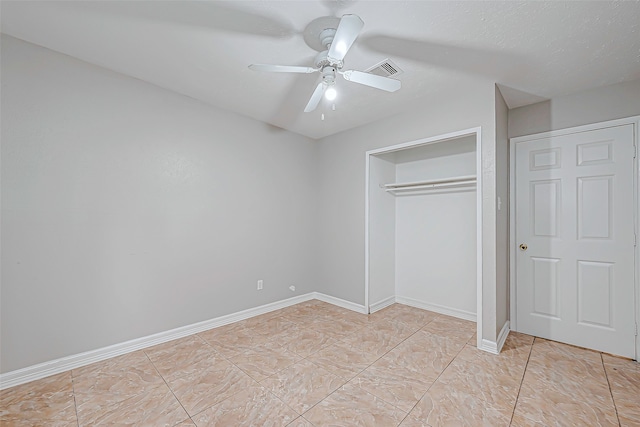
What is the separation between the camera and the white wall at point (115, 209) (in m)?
2.07

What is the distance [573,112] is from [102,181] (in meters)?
4.63

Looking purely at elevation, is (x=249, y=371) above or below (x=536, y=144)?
below

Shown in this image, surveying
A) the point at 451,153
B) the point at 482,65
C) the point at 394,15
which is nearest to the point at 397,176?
the point at 451,153

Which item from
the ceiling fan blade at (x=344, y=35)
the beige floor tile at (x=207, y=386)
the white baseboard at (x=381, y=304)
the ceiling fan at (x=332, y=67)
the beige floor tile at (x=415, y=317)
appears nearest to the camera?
the ceiling fan blade at (x=344, y=35)

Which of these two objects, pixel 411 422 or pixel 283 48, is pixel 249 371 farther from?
pixel 283 48

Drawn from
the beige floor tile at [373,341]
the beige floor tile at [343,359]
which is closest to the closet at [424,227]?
the beige floor tile at [373,341]

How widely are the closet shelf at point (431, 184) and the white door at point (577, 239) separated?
551mm

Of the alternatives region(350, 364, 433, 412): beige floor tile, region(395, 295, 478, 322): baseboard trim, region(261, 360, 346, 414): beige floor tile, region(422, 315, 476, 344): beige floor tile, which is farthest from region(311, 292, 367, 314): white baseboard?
region(261, 360, 346, 414): beige floor tile

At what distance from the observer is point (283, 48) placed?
6.93 feet

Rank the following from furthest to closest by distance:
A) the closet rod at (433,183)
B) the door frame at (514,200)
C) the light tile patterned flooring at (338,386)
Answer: the closet rod at (433,183), the door frame at (514,200), the light tile patterned flooring at (338,386)

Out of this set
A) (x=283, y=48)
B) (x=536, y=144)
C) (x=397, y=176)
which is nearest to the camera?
(x=283, y=48)

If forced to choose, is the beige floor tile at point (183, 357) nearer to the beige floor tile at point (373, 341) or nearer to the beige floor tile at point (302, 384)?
the beige floor tile at point (302, 384)

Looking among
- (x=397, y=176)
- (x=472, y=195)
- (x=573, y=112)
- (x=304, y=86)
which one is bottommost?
(x=472, y=195)

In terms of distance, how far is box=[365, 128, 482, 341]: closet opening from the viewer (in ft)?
11.3
